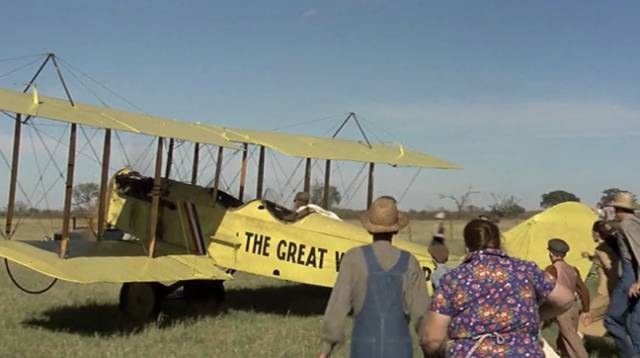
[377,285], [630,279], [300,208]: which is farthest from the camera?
[300,208]

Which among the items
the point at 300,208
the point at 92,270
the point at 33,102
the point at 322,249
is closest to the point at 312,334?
the point at 322,249

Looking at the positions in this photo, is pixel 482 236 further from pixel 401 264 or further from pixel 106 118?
pixel 106 118

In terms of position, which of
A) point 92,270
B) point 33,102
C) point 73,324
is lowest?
point 73,324

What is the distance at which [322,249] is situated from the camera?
8781mm

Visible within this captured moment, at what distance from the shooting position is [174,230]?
400 inches

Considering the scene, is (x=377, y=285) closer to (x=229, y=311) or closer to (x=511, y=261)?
(x=511, y=261)

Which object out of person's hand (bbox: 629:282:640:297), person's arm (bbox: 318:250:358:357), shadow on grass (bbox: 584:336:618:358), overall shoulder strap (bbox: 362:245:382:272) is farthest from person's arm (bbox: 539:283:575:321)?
shadow on grass (bbox: 584:336:618:358)

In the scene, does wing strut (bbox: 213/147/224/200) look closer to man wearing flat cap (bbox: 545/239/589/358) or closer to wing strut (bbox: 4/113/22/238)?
wing strut (bbox: 4/113/22/238)

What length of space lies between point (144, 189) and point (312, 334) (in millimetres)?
3951

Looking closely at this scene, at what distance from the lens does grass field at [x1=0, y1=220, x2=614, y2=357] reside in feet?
22.9

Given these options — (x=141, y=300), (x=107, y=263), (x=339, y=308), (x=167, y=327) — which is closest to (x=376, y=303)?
(x=339, y=308)

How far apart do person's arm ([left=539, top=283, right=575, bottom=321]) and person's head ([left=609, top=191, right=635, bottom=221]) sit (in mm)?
2891

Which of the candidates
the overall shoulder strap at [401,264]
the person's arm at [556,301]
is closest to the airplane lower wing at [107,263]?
the overall shoulder strap at [401,264]

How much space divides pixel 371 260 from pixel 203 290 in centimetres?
703
